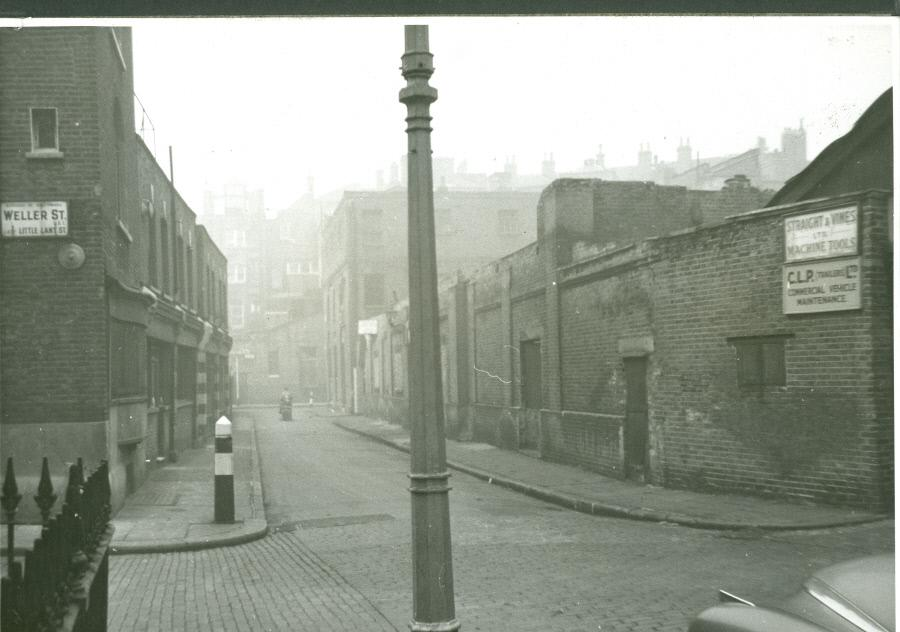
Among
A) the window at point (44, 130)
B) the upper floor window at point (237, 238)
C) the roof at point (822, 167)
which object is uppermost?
the upper floor window at point (237, 238)

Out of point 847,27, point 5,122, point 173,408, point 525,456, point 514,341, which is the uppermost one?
point 5,122

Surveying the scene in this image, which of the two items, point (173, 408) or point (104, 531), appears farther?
point (173, 408)

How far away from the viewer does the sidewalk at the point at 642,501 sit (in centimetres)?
951

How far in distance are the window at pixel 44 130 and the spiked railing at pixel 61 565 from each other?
18.3 feet

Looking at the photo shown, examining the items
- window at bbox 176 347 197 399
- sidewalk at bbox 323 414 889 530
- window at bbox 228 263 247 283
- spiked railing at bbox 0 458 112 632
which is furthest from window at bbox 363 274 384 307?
window at bbox 228 263 247 283

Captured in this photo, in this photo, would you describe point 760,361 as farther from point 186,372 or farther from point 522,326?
point 186,372

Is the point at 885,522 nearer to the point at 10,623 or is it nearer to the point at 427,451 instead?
the point at 427,451

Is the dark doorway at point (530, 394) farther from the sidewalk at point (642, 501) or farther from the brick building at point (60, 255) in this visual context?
the brick building at point (60, 255)

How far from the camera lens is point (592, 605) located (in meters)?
6.55

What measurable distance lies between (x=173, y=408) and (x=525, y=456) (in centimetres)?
726

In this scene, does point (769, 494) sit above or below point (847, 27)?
below

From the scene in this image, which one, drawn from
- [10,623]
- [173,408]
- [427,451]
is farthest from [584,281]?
[10,623]

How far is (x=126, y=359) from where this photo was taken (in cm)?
1158

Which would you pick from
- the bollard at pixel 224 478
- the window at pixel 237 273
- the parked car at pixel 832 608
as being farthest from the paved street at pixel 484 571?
the window at pixel 237 273
